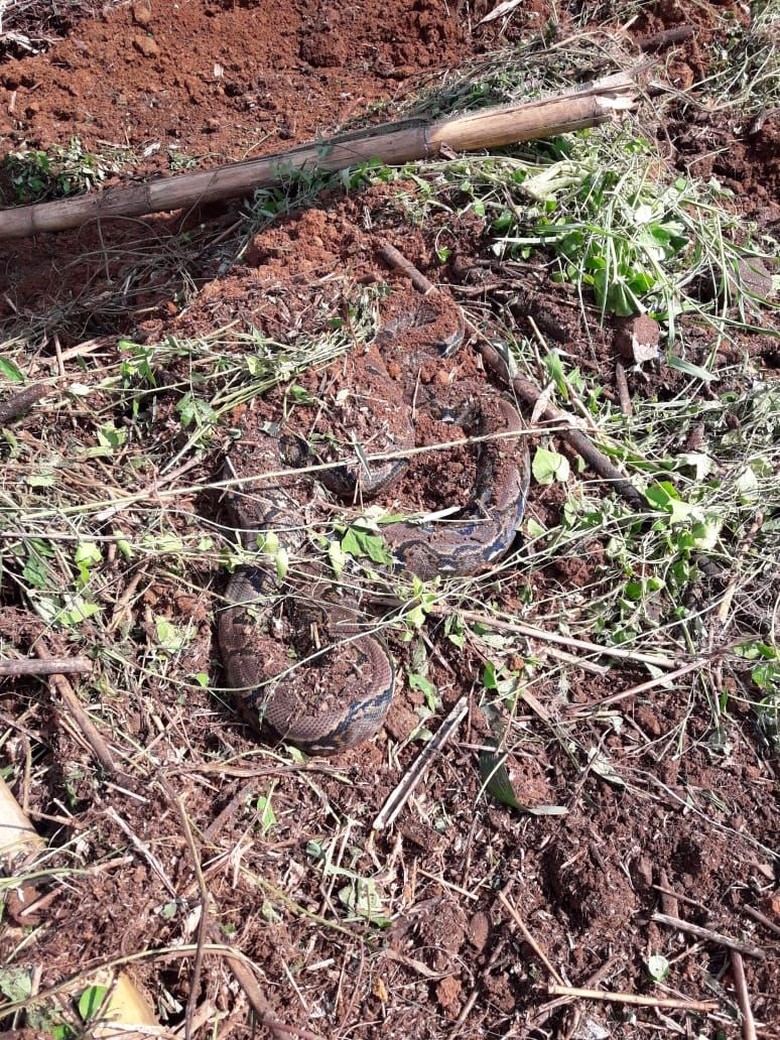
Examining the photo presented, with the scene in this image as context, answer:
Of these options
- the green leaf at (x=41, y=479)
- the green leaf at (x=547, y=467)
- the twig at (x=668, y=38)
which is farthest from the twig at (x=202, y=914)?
the twig at (x=668, y=38)

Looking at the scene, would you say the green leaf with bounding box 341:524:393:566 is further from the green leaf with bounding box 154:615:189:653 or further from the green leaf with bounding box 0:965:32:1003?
the green leaf with bounding box 0:965:32:1003

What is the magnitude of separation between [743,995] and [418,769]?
148 centimetres

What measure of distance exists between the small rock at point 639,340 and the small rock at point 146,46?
429 centimetres

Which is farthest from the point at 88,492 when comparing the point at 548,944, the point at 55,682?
the point at 548,944

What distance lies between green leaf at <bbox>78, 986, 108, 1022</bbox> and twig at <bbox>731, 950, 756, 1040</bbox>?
90.7 inches

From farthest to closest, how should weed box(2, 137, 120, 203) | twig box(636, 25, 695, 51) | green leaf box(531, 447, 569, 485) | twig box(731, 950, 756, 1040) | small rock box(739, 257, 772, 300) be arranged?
1. twig box(636, 25, 695, 51)
2. weed box(2, 137, 120, 203)
3. small rock box(739, 257, 772, 300)
4. green leaf box(531, 447, 569, 485)
5. twig box(731, 950, 756, 1040)

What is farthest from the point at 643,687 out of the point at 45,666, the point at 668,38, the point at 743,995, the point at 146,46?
the point at 146,46

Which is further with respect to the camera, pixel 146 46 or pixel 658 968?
pixel 146 46

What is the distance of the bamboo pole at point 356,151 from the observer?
437 cm

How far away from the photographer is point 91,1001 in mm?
2494

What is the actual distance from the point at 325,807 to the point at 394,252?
10.0 feet

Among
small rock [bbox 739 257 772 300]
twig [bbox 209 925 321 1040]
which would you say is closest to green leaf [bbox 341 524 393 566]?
twig [bbox 209 925 321 1040]

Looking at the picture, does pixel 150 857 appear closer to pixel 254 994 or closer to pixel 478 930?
pixel 254 994

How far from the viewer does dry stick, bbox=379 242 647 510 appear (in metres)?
3.92
